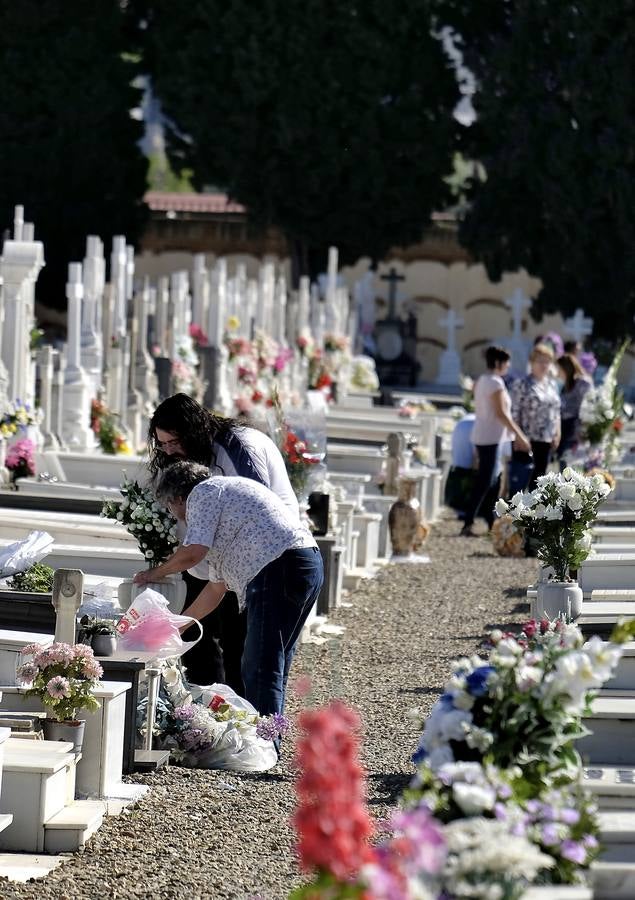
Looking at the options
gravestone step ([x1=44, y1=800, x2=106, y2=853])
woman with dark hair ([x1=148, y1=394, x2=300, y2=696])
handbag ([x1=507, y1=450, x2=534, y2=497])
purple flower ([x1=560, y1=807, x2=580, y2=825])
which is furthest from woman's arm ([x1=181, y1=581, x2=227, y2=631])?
handbag ([x1=507, y1=450, x2=534, y2=497])

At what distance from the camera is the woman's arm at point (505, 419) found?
43.4ft

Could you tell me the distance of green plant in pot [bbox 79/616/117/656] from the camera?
6883 mm

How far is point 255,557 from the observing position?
6797mm

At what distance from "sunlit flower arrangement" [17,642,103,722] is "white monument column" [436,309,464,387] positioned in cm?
2706

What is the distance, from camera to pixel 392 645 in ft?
32.9

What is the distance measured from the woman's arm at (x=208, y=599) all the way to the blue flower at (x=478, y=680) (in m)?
2.50

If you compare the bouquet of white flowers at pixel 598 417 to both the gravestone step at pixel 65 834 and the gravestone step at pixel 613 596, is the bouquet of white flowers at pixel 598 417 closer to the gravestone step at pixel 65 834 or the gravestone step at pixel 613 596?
the gravestone step at pixel 613 596

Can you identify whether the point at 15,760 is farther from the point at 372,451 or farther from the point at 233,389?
the point at 233,389

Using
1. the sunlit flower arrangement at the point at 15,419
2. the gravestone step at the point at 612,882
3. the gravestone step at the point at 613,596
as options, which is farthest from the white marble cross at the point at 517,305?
the gravestone step at the point at 612,882

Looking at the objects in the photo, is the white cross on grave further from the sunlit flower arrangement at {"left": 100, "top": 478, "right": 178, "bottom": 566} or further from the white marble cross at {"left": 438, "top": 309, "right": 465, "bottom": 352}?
the sunlit flower arrangement at {"left": 100, "top": 478, "right": 178, "bottom": 566}

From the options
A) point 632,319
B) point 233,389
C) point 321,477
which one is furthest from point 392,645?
point 632,319

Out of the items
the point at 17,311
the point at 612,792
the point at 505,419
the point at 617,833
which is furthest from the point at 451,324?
the point at 617,833

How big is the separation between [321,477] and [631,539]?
2.10m

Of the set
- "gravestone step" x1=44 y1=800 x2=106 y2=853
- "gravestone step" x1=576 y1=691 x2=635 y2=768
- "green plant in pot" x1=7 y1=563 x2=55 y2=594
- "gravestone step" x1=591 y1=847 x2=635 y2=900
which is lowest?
"gravestone step" x1=44 y1=800 x2=106 y2=853
